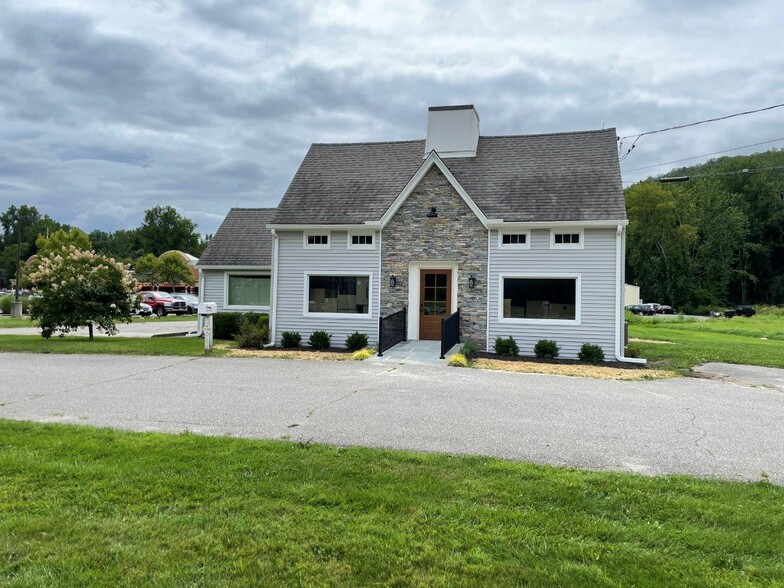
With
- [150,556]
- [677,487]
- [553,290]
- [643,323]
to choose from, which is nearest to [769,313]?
[643,323]

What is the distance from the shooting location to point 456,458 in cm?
503

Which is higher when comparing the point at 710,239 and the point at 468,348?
the point at 710,239

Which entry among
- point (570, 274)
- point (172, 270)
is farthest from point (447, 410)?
point (172, 270)

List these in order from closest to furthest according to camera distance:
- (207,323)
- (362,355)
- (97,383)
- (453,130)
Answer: (97,383)
(362,355)
(207,323)
(453,130)

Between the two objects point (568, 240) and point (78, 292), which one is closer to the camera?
point (568, 240)

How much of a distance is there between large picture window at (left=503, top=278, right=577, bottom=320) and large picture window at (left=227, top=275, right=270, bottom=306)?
9.42 meters

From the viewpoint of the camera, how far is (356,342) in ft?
50.7

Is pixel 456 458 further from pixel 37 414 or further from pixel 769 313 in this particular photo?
pixel 769 313

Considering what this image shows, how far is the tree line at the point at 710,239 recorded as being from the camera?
62.5 m

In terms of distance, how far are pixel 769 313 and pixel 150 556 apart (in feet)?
213

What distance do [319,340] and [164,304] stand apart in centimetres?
2421

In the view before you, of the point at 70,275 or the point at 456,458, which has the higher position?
the point at 70,275

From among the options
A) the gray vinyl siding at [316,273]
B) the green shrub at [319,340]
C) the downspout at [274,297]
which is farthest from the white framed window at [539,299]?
the downspout at [274,297]

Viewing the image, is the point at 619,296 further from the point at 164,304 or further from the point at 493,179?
the point at 164,304
